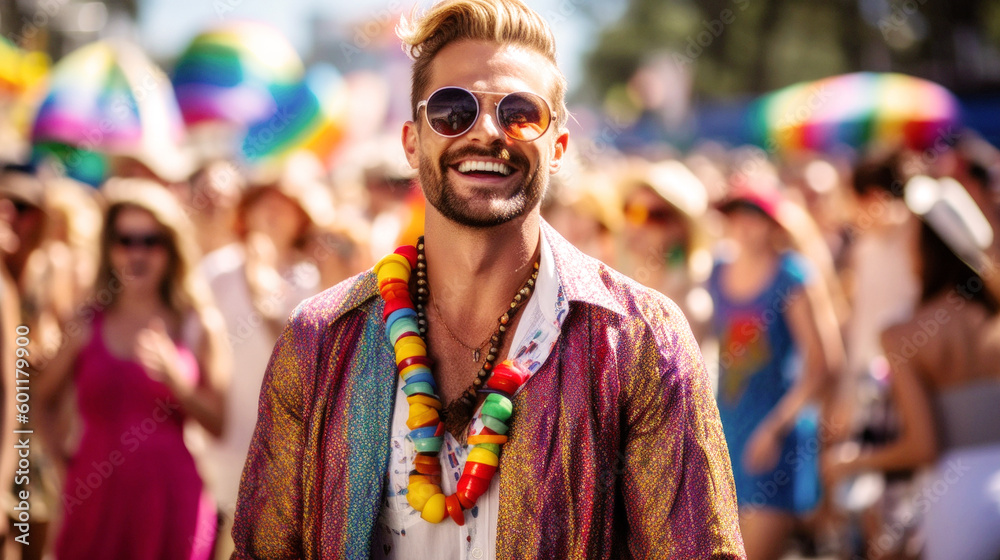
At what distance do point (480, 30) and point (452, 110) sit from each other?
20 cm

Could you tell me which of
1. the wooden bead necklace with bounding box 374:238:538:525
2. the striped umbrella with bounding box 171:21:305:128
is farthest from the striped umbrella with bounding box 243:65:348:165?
the wooden bead necklace with bounding box 374:238:538:525

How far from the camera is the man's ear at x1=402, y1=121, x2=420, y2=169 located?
223 centimetres

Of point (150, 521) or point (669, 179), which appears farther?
point (669, 179)

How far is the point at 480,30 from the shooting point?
2107mm

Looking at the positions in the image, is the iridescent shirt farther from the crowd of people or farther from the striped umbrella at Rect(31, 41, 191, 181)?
the striped umbrella at Rect(31, 41, 191, 181)

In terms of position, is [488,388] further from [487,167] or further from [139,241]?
[139,241]

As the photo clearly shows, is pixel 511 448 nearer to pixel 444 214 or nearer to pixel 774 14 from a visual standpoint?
pixel 444 214

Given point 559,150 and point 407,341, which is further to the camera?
point 559,150

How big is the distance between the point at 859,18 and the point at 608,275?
29633mm

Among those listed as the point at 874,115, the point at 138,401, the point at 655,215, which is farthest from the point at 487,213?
the point at 874,115

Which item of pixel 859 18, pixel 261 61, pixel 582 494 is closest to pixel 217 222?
pixel 261 61

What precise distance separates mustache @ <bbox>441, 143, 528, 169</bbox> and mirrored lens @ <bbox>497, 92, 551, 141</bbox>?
1.5 inches

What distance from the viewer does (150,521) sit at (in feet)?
13.2

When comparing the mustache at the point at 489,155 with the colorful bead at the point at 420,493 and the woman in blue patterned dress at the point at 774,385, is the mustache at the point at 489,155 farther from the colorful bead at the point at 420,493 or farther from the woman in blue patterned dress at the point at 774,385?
the woman in blue patterned dress at the point at 774,385
